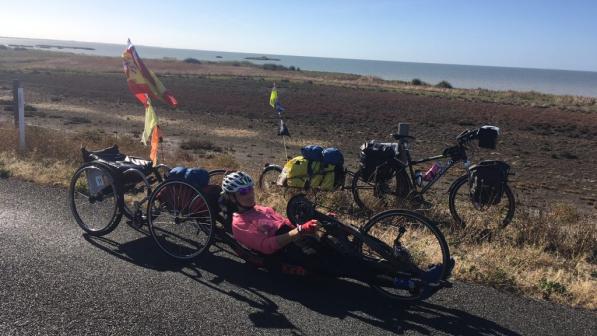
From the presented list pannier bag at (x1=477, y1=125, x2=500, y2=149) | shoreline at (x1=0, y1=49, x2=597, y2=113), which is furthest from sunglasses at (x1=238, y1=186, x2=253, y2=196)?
shoreline at (x1=0, y1=49, x2=597, y2=113)

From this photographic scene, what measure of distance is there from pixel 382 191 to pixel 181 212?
3.28 m

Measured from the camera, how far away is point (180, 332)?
12.2 ft

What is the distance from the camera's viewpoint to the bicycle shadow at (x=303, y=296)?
13.0 ft

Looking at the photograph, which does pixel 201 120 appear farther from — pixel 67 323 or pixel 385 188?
Result: pixel 67 323

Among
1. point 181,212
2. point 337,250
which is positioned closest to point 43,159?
point 181,212

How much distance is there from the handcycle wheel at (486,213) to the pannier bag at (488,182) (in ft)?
0.32

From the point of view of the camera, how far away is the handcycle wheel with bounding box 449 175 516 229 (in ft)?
21.1

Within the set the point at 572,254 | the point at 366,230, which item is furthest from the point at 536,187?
the point at 366,230

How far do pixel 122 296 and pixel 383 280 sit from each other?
2205 millimetres

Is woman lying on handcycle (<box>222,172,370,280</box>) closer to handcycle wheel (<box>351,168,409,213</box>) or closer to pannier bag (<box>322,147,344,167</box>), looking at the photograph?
pannier bag (<box>322,147,344,167</box>)

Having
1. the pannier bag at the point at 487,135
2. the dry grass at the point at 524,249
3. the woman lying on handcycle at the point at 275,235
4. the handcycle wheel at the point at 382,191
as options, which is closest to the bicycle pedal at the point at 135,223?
the woman lying on handcycle at the point at 275,235

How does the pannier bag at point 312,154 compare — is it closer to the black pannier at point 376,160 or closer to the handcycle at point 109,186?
the black pannier at point 376,160

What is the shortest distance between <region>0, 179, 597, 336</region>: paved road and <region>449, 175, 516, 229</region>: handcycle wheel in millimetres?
1938

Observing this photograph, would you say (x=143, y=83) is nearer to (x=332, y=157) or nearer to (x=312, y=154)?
(x=312, y=154)
